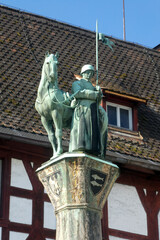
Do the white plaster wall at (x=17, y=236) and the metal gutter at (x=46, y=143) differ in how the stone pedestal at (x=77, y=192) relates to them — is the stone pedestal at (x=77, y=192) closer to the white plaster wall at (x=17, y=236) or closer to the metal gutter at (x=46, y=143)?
the white plaster wall at (x=17, y=236)

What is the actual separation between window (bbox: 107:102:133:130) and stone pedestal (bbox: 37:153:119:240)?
31.0 feet

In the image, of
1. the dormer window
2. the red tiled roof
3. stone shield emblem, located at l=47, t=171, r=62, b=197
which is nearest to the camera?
stone shield emblem, located at l=47, t=171, r=62, b=197

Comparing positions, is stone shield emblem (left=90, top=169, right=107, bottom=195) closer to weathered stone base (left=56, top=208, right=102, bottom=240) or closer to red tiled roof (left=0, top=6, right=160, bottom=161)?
weathered stone base (left=56, top=208, right=102, bottom=240)

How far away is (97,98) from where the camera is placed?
10.7 meters

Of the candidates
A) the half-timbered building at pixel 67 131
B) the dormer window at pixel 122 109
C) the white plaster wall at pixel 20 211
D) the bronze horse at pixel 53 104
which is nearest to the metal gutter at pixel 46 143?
the half-timbered building at pixel 67 131

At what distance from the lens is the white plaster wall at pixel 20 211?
16.2m

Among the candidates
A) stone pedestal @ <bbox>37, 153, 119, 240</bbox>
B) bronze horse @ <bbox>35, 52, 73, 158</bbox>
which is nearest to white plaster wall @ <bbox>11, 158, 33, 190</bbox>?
bronze horse @ <bbox>35, 52, 73, 158</bbox>

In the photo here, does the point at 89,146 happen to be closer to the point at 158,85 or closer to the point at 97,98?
the point at 97,98

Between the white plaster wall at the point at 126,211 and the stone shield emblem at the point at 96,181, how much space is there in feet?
24.4

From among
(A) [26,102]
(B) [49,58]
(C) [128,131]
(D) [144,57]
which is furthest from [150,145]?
(B) [49,58]

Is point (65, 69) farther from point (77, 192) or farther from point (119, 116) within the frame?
point (77, 192)

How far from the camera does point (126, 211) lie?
1775cm

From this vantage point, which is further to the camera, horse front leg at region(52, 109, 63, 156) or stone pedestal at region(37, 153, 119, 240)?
horse front leg at region(52, 109, 63, 156)

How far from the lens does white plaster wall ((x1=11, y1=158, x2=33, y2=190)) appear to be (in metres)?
16.6
